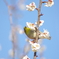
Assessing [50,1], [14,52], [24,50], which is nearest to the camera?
[50,1]

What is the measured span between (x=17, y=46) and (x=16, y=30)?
0.15 metres

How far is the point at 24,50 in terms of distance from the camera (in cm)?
118

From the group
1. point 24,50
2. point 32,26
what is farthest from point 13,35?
point 32,26

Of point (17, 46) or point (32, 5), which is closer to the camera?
point (32, 5)

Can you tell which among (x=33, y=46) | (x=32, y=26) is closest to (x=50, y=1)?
(x=32, y=26)

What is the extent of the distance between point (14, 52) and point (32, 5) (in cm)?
40

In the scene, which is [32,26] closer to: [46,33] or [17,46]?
[46,33]

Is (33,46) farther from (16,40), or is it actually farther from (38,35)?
(16,40)

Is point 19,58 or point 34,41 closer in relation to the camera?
point 34,41

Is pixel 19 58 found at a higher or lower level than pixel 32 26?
lower

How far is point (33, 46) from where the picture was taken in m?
0.83

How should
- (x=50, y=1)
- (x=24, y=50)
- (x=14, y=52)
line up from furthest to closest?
(x=24, y=50)
(x=14, y=52)
(x=50, y=1)

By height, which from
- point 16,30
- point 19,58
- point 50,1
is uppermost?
point 50,1

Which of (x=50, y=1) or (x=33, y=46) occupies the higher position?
(x=50, y=1)
